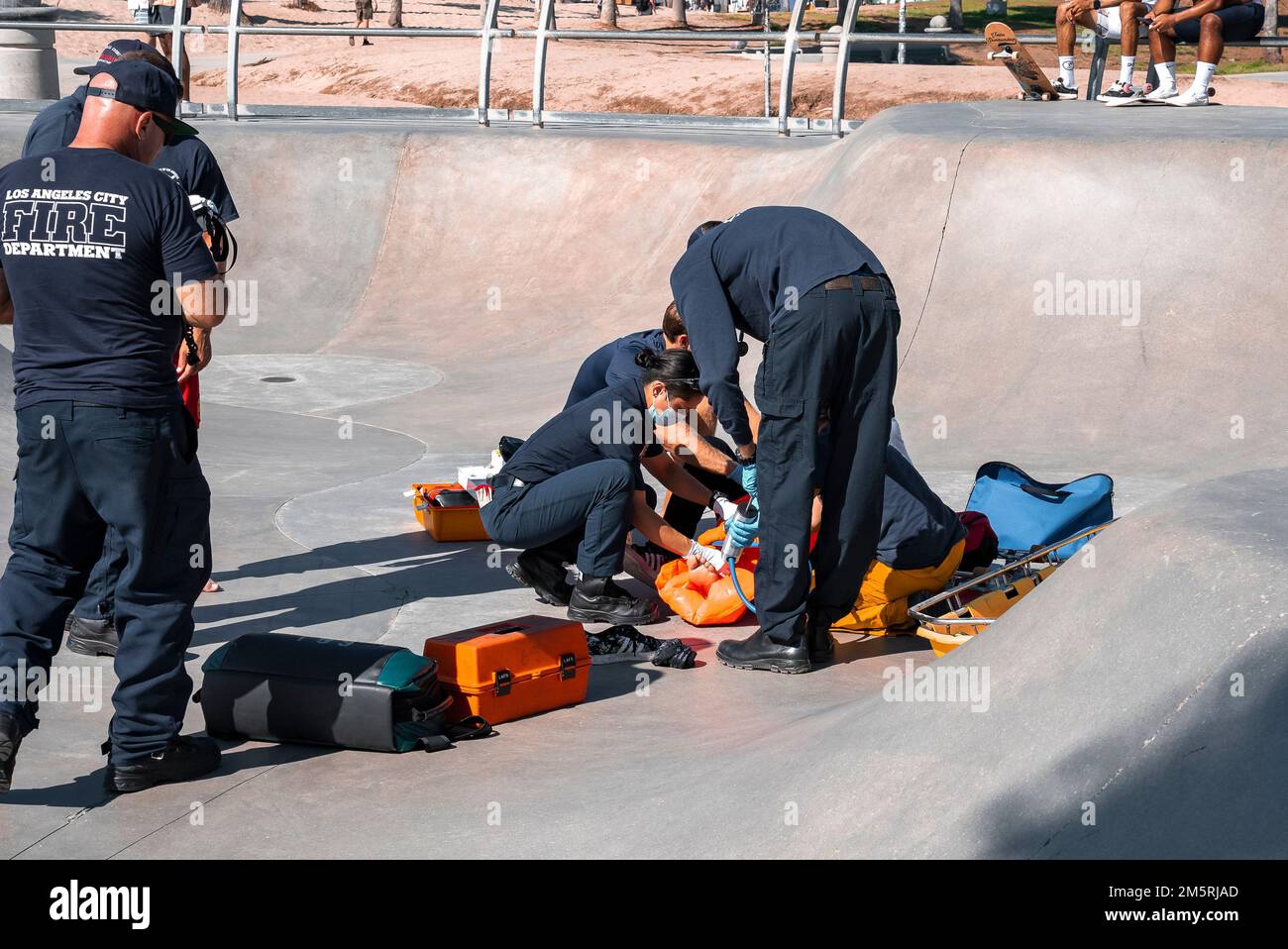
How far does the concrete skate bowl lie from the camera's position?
339cm

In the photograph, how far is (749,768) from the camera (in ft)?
13.7

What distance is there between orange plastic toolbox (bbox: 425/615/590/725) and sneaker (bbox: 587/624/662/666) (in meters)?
0.46

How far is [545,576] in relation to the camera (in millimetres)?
6469

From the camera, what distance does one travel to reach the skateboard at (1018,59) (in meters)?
13.0

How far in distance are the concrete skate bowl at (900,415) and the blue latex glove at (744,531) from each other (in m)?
0.46

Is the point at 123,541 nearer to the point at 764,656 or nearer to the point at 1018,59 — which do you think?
the point at 764,656

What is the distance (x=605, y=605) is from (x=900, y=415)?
141 inches

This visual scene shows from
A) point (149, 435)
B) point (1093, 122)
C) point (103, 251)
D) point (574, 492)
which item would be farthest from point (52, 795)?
point (1093, 122)

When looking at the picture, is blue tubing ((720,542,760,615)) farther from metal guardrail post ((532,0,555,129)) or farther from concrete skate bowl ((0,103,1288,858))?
metal guardrail post ((532,0,555,129))

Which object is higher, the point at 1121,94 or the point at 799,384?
the point at 1121,94

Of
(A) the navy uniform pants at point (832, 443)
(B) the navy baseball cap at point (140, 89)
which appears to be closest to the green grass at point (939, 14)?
(A) the navy uniform pants at point (832, 443)

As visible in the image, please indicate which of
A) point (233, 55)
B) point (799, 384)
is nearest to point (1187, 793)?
point (799, 384)

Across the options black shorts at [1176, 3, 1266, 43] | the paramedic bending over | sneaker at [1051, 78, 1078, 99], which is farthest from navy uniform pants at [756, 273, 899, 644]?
sneaker at [1051, 78, 1078, 99]

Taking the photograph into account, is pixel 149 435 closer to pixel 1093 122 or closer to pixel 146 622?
pixel 146 622
